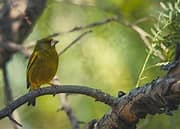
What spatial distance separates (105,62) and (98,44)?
0.28ft

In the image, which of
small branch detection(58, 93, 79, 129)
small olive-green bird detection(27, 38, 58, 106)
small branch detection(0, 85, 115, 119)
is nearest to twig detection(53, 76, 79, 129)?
small branch detection(58, 93, 79, 129)

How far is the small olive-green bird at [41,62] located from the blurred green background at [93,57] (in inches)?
4.3

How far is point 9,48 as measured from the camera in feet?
7.64

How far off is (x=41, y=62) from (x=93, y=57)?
0.24m

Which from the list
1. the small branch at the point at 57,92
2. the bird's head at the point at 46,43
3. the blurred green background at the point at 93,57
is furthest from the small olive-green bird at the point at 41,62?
the small branch at the point at 57,92

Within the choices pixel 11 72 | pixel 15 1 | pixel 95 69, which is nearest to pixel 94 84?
pixel 95 69

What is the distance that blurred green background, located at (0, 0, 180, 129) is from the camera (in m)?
2.52

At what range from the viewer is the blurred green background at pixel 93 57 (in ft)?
8.26

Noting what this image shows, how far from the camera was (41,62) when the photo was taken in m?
2.43

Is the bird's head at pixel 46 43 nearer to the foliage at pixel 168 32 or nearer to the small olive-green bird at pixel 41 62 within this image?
the small olive-green bird at pixel 41 62

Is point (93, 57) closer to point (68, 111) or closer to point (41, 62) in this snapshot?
point (41, 62)

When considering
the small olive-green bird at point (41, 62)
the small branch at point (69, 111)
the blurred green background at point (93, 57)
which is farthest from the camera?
the blurred green background at point (93, 57)

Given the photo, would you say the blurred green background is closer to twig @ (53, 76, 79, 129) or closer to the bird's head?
the bird's head

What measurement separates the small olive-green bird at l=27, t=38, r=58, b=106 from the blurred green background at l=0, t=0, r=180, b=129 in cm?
11
